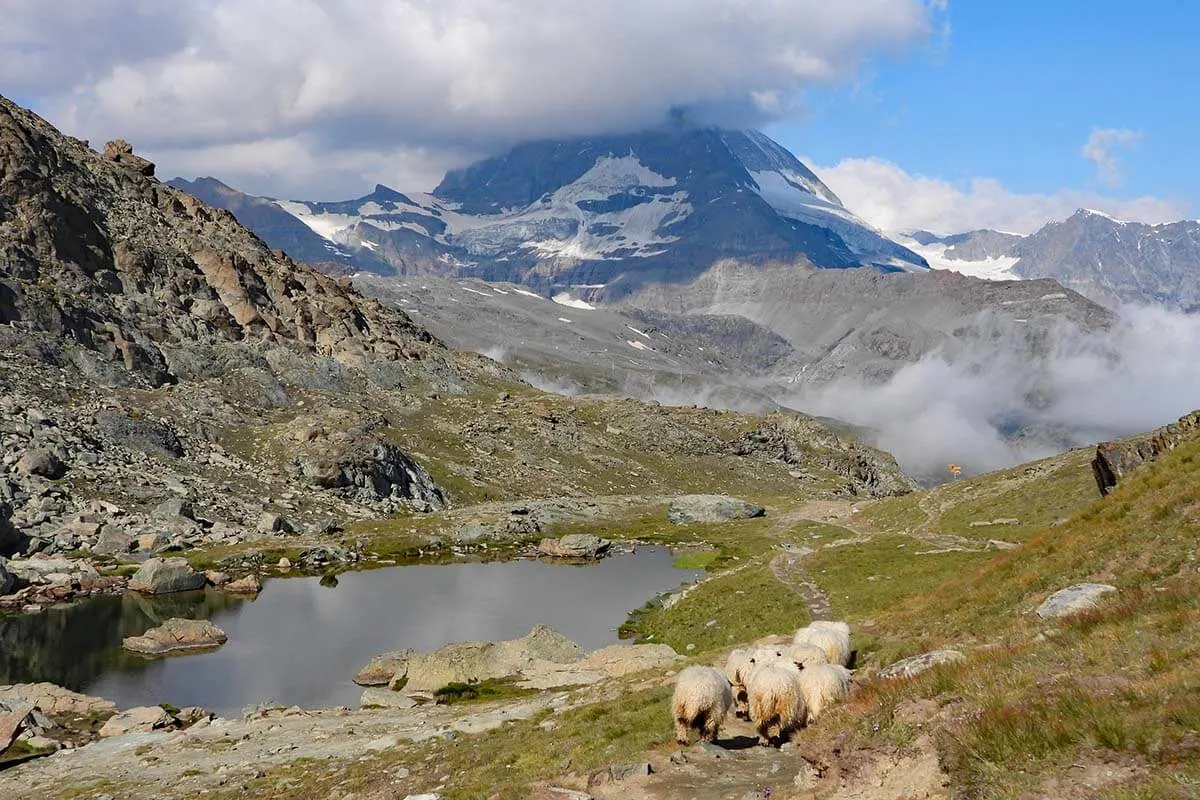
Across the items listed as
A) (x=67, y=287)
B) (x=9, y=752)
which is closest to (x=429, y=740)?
(x=9, y=752)

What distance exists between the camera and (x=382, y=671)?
70188 mm

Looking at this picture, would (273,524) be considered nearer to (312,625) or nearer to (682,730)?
(312,625)

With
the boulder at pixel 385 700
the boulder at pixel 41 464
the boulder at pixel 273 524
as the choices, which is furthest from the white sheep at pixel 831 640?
the boulder at pixel 41 464

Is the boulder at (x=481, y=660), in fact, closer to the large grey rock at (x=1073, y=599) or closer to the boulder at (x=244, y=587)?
the large grey rock at (x=1073, y=599)

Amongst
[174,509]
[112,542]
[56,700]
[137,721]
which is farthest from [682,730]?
[174,509]

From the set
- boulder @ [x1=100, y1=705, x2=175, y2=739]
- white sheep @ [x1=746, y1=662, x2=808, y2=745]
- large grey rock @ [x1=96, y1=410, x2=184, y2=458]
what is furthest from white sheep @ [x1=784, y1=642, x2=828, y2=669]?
large grey rock @ [x1=96, y1=410, x2=184, y2=458]

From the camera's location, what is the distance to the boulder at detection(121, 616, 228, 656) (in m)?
79.6

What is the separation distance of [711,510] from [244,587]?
9196 cm

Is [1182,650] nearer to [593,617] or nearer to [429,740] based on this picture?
[429,740]

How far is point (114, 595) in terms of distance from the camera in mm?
100375

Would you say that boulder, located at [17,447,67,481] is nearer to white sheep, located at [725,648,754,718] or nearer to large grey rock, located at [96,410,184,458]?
large grey rock, located at [96,410,184,458]

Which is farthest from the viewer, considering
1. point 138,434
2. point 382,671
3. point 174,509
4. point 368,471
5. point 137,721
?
point 368,471

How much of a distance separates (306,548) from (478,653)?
71.6 meters

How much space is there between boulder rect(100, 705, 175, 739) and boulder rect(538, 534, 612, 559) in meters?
84.6
